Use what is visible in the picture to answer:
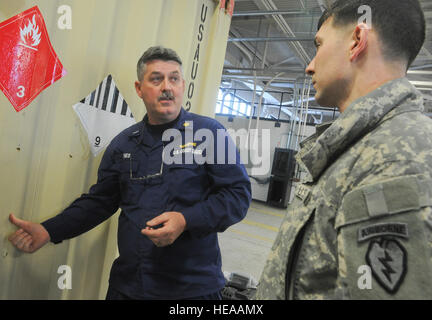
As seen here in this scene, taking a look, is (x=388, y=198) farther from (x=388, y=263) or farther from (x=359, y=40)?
(x=359, y=40)

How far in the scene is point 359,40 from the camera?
75cm

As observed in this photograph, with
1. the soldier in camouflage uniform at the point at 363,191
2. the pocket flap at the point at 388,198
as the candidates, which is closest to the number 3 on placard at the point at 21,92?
the soldier in camouflage uniform at the point at 363,191

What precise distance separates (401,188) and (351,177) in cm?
11

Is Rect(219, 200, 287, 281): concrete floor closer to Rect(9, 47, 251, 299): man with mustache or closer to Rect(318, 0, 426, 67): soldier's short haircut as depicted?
Rect(9, 47, 251, 299): man with mustache

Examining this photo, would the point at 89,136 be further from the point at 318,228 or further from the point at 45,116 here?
the point at 318,228

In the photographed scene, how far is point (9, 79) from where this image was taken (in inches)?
41.1

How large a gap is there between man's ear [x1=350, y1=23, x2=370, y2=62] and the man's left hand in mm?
797

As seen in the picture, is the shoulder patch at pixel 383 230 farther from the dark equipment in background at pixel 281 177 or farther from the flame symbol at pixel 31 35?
the dark equipment in background at pixel 281 177

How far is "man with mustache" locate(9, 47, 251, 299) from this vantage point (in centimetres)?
121

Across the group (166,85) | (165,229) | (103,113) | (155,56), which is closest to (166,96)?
(166,85)

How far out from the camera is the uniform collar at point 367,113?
2.29 ft

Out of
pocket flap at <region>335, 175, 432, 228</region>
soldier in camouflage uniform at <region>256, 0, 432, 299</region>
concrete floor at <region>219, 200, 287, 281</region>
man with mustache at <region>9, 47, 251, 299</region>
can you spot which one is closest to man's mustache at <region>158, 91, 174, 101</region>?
man with mustache at <region>9, 47, 251, 299</region>

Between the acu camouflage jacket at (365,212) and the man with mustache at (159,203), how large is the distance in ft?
1.52

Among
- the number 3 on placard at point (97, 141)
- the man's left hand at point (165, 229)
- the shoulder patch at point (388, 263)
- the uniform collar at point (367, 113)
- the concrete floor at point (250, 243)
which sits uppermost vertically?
the uniform collar at point (367, 113)
